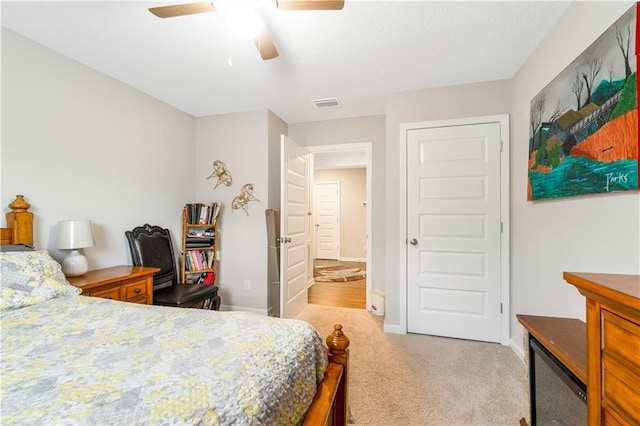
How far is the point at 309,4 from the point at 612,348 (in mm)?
1762

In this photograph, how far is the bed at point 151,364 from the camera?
0.61 metres

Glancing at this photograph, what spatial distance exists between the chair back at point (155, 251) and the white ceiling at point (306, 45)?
1.45 meters

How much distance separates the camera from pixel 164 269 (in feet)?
9.04

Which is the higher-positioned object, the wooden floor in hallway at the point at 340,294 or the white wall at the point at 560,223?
the white wall at the point at 560,223

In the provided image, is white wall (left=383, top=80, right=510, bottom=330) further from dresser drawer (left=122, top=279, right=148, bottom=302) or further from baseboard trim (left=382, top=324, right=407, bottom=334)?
dresser drawer (left=122, top=279, right=148, bottom=302)

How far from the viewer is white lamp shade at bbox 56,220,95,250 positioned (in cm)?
190

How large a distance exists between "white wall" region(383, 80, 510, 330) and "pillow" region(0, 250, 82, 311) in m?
2.48

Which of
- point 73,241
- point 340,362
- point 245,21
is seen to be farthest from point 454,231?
point 73,241

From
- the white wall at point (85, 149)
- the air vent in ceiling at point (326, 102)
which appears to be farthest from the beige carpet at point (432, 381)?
the air vent in ceiling at point (326, 102)

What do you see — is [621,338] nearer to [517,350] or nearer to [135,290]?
[517,350]

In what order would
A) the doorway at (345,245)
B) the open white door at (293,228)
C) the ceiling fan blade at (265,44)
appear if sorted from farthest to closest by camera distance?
the doorway at (345,245) < the open white door at (293,228) < the ceiling fan blade at (265,44)

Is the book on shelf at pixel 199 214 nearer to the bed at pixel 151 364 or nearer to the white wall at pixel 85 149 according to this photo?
the white wall at pixel 85 149

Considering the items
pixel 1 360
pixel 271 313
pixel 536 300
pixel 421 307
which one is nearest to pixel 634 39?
pixel 536 300

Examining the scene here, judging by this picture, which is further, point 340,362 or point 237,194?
point 237,194
